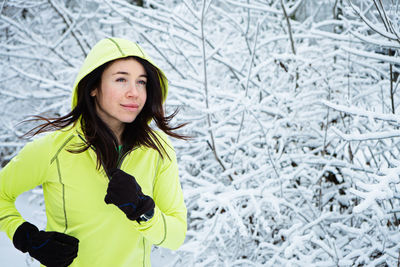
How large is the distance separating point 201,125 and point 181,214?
2.43 m

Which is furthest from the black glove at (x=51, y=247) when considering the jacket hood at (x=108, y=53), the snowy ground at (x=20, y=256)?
the snowy ground at (x=20, y=256)

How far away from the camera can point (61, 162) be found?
1394mm

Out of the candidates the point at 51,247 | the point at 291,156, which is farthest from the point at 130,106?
the point at 291,156

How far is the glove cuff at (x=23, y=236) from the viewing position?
1.40 meters

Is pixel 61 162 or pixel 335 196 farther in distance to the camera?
pixel 335 196

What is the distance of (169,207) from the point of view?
1559 mm

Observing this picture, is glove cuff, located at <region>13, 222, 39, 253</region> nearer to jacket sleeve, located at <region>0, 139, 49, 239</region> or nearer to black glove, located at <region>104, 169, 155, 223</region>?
jacket sleeve, located at <region>0, 139, 49, 239</region>

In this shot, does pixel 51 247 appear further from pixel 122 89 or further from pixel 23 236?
pixel 122 89

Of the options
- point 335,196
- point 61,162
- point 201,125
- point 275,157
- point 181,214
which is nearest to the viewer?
point 61,162

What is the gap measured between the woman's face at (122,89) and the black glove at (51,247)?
55 cm

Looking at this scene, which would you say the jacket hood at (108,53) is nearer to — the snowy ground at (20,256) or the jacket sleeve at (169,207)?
the jacket sleeve at (169,207)

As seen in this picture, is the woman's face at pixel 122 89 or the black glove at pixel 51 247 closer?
the black glove at pixel 51 247

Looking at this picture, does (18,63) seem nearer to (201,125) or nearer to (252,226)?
(201,125)

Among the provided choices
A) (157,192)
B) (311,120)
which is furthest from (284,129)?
(157,192)
